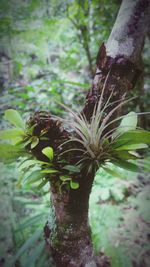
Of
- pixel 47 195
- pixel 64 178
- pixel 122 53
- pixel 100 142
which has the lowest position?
pixel 47 195

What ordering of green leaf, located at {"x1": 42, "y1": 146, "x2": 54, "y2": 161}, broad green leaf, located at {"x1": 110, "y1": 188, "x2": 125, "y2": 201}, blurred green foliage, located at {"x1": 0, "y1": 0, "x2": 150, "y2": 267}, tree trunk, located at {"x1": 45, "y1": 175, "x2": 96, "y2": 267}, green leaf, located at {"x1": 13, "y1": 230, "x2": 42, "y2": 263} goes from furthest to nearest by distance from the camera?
broad green leaf, located at {"x1": 110, "y1": 188, "x2": 125, "y2": 201}
blurred green foliage, located at {"x1": 0, "y1": 0, "x2": 150, "y2": 267}
green leaf, located at {"x1": 13, "y1": 230, "x2": 42, "y2": 263}
tree trunk, located at {"x1": 45, "y1": 175, "x2": 96, "y2": 267}
green leaf, located at {"x1": 42, "y1": 146, "x2": 54, "y2": 161}

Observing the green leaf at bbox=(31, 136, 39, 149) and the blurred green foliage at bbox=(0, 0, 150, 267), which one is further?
the blurred green foliage at bbox=(0, 0, 150, 267)

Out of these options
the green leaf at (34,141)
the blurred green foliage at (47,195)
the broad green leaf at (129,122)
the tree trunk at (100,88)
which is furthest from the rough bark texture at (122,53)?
the blurred green foliage at (47,195)

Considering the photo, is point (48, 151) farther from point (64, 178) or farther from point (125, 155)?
point (125, 155)

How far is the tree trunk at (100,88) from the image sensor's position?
796mm

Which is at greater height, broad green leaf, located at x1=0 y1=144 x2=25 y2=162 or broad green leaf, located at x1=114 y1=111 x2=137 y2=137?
broad green leaf, located at x1=114 y1=111 x2=137 y2=137

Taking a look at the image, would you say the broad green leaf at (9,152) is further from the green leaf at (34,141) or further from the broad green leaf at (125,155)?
the broad green leaf at (125,155)

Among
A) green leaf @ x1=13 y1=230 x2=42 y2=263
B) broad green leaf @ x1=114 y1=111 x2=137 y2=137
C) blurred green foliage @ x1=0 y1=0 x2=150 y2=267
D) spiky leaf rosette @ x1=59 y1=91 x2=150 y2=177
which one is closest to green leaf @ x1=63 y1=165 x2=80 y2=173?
spiky leaf rosette @ x1=59 y1=91 x2=150 y2=177

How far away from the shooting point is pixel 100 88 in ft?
2.65

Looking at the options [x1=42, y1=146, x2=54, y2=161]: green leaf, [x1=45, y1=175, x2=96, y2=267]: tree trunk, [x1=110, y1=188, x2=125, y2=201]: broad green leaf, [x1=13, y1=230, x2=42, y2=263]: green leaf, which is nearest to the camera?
[x1=42, y1=146, x2=54, y2=161]: green leaf

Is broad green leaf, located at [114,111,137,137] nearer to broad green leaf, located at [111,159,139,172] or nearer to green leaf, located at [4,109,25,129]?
broad green leaf, located at [111,159,139,172]

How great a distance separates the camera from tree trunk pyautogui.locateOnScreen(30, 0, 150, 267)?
0.80 m

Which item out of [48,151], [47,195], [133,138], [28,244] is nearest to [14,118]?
[48,151]

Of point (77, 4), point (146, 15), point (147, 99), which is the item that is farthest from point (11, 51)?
point (146, 15)
